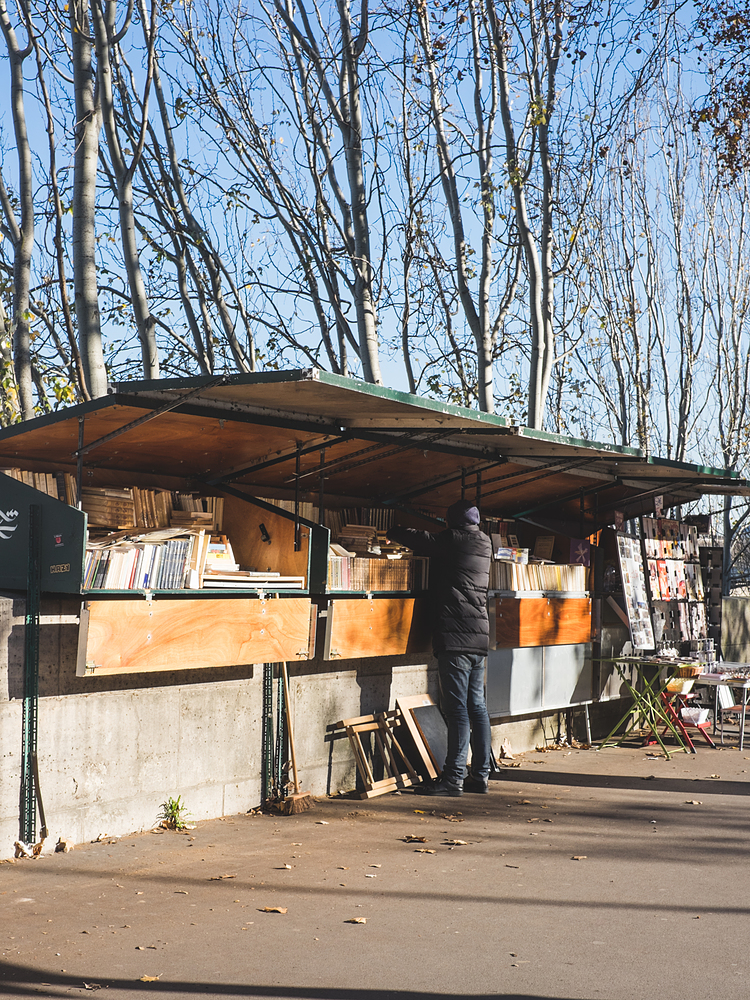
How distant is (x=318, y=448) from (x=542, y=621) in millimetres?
3397

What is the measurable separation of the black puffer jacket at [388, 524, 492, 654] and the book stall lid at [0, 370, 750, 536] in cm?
76

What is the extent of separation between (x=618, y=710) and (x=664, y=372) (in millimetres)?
9211

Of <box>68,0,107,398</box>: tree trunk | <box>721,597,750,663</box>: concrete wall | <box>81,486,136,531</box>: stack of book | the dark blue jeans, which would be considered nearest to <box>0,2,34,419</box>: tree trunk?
<box>68,0,107,398</box>: tree trunk

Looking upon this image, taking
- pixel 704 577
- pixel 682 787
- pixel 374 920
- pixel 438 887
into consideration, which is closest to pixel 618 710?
pixel 704 577

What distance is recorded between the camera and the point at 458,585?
8.09 m

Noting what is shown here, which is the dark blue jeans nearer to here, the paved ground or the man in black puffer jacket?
the man in black puffer jacket

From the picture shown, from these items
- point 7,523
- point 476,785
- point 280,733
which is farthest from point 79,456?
point 476,785

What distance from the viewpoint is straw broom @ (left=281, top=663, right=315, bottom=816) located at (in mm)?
7172

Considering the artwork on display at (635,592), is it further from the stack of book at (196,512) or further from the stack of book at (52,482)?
the stack of book at (52,482)

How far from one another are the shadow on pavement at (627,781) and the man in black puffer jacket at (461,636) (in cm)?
73

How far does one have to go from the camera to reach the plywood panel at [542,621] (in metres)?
9.15

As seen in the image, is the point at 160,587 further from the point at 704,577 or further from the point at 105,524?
the point at 704,577

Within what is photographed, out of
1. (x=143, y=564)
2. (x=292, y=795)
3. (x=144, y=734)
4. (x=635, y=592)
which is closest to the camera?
(x=143, y=564)

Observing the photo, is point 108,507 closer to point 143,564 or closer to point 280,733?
point 143,564
